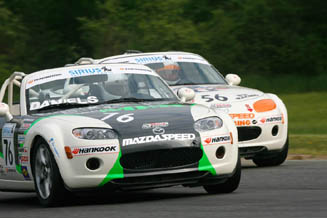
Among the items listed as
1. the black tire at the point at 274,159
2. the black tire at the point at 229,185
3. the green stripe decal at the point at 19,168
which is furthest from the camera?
the black tire at the point at 274,159

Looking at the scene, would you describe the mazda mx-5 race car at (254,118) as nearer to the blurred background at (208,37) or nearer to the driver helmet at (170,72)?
the driver helmet at (170,72)

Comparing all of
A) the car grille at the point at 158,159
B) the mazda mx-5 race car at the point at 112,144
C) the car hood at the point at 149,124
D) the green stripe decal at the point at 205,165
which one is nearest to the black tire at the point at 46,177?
the mazda mx-5 race car at the point at 112,144

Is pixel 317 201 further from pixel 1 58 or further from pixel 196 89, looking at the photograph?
pixel 1 58

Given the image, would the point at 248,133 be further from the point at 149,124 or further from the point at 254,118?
the point at 149,124

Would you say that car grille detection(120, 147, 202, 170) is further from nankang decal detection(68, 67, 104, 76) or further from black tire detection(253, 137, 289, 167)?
black tire detection(253, 137, 289, 167)

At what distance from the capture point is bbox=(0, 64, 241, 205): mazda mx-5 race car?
27.3 ft

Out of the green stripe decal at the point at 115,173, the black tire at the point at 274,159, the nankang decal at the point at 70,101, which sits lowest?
the black tire at the point at 274,159

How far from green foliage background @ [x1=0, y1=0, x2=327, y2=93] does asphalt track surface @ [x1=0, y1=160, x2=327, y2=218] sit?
21.5 m

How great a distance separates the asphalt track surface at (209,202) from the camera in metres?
7.50

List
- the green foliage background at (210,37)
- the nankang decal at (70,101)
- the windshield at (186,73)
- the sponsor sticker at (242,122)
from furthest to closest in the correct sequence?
the green foliage background at (210,37) → the windshield at (186,73) → the sponsor sticker at (242,122) → the nankang decal at (70,101)

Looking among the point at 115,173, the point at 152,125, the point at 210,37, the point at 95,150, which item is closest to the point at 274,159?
the point at 152,125

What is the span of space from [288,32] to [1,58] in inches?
406

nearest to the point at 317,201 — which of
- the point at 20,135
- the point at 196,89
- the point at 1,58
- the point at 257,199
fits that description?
the point at 257,199

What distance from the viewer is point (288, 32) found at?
35.1m
